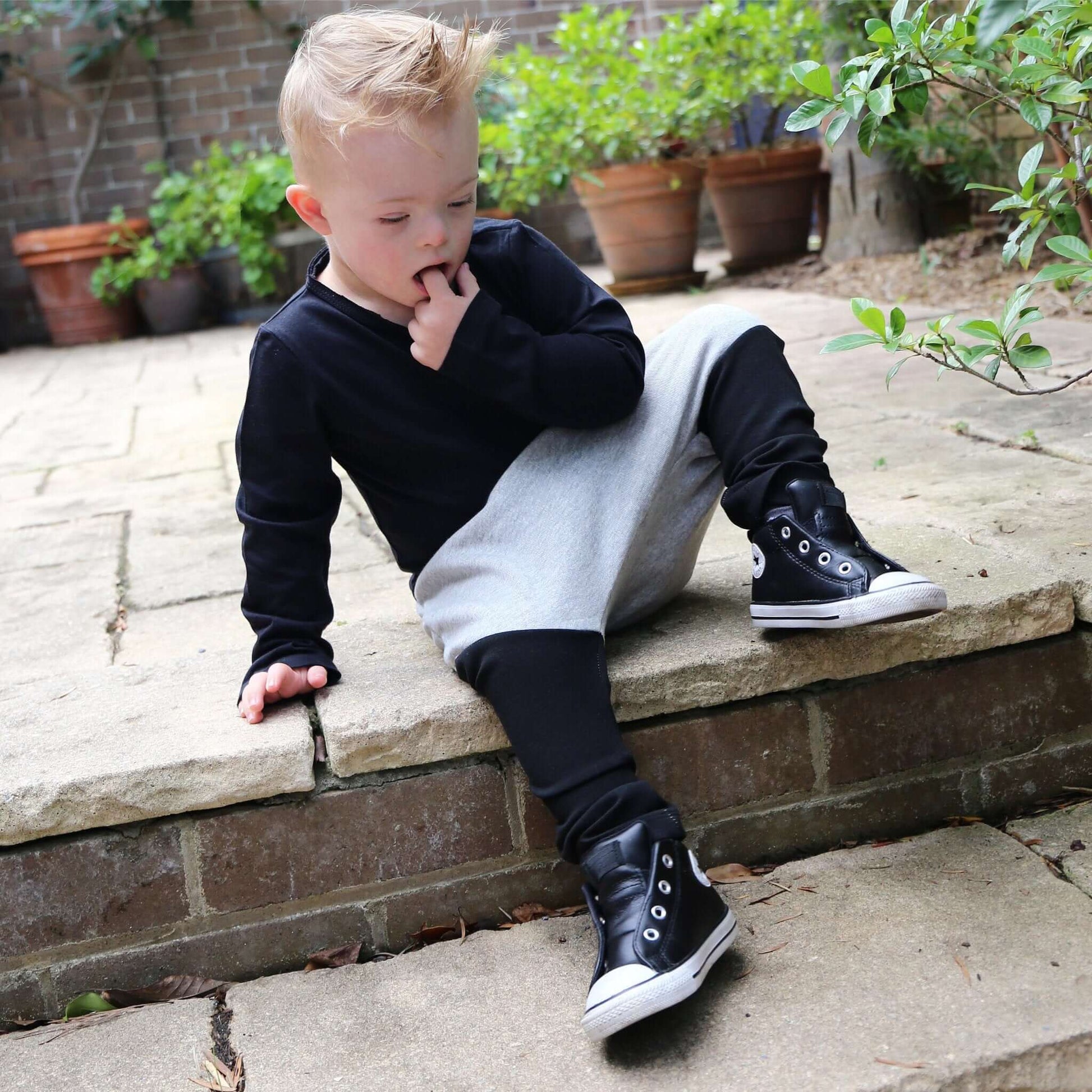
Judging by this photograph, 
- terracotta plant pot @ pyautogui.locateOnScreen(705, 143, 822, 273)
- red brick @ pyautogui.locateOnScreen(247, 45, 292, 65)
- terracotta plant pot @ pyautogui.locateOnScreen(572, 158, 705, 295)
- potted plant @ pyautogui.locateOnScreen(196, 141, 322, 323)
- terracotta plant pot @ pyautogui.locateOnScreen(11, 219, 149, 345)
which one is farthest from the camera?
red brick @ pyautogui.locateOnScreen(247, 45, 292, 65)

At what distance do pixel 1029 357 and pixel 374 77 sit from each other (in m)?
0.78

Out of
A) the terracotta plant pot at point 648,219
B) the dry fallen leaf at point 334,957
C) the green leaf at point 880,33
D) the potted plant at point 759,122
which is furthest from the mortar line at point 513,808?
the terracotta plant pot at point 648,219

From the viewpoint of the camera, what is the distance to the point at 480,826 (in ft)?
4.40

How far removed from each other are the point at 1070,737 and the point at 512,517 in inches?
28.2

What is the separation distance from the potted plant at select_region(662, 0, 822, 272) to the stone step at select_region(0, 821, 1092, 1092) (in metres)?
3.99

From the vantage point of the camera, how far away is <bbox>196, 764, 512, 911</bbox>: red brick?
130cm

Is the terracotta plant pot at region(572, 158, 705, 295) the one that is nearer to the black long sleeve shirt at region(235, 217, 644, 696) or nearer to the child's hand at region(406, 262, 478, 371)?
the black long sleeve shirt at region(235, 217, 644, 696)

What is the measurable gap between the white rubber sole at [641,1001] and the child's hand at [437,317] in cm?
67

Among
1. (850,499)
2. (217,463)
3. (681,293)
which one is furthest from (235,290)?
(850,499)

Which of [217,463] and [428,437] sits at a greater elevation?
[428,437]

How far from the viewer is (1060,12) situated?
1.22 m

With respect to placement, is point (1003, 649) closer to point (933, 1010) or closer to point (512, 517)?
point (933, 1010)

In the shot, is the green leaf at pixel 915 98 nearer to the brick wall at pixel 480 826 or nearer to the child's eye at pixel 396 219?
the child's eye at pixel 396 219

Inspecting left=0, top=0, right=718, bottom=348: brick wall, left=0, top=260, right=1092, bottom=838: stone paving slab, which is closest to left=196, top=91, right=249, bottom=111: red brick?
left=0, top=0, right=718, bottom=348: brick wall
